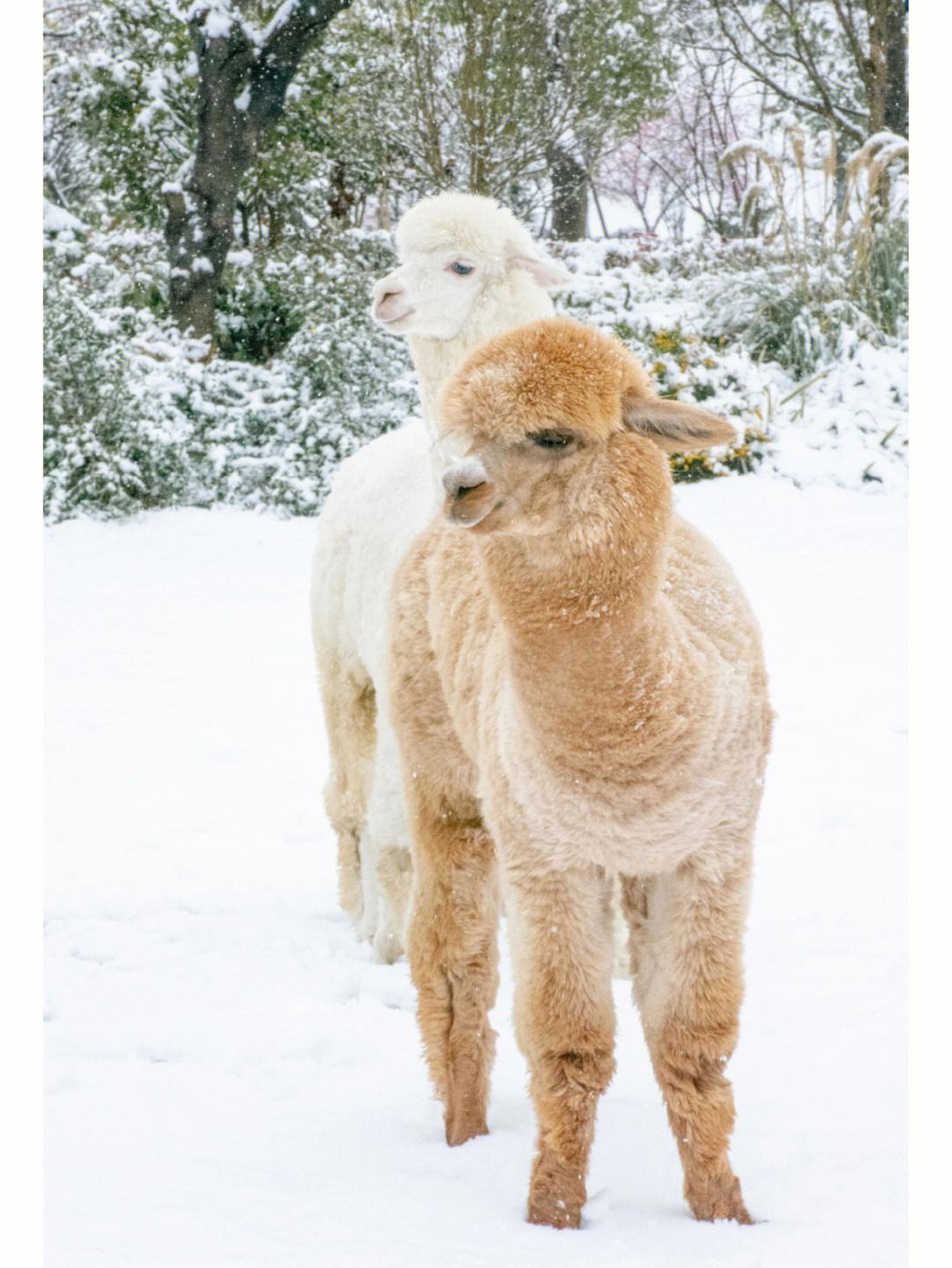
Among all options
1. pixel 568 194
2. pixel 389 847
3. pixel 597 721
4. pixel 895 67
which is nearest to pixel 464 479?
pixel 597 721

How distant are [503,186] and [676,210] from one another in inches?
98.5

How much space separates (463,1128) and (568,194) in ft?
13.1

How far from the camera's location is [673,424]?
175 cm

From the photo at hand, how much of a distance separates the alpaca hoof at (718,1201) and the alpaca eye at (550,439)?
936 mm

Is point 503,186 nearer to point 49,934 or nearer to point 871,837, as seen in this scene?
point 871,837

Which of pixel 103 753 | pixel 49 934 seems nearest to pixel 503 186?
pixel 103 753

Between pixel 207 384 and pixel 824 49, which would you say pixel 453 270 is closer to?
pixel 824 49

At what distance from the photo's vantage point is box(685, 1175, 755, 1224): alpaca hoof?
6.24 feet

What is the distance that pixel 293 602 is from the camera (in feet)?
20.7

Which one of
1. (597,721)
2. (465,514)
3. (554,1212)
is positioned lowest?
(554,1212)

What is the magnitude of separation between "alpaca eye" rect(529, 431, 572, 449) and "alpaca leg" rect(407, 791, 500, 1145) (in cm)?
80

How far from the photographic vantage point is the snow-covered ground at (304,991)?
193 cm

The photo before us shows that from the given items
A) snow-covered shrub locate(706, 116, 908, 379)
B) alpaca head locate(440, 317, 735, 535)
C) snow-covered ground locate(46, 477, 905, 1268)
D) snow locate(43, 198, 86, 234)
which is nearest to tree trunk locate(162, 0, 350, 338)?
snow locate(43, 198, 86, 234)

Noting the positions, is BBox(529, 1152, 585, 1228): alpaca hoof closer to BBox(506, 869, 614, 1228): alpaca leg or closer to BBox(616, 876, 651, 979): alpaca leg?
BBox(506, 869, 614, 1228): alpaca leg
